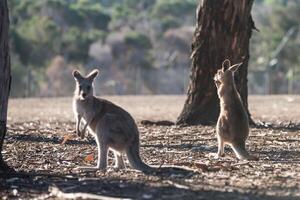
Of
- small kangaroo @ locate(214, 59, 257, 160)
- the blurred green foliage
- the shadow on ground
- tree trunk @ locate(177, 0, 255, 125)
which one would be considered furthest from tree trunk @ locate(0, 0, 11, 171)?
the blurred green foliage

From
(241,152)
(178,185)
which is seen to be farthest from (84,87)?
(178,185)

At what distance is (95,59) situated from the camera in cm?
5262

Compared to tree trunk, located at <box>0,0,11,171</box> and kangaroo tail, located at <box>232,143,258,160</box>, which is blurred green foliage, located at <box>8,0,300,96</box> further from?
tree trunk, located at <box>0,0,11,171</box>

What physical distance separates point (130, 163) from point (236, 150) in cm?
172

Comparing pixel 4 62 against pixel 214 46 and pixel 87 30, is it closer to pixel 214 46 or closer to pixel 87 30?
pixel 214 46

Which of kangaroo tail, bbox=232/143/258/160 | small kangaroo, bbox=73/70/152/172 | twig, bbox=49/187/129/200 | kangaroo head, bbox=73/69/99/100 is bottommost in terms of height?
twig, bbox=49/187/129/200

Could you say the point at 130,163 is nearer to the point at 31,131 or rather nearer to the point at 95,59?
the point at 31,131

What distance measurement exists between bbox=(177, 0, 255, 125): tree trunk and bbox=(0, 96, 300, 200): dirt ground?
1.04 metres

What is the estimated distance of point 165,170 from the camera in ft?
30.1

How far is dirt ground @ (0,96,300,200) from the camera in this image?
26.5 ft

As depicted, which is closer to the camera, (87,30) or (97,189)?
(97,189)

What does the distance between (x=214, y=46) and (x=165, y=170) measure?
269 inches

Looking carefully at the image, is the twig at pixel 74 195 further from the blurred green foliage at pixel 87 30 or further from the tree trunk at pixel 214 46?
the blurred green foliage at pixel 87 30

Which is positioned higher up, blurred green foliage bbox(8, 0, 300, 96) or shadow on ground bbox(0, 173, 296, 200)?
blurred green foliage bbox(8, 0, 300, 96)
